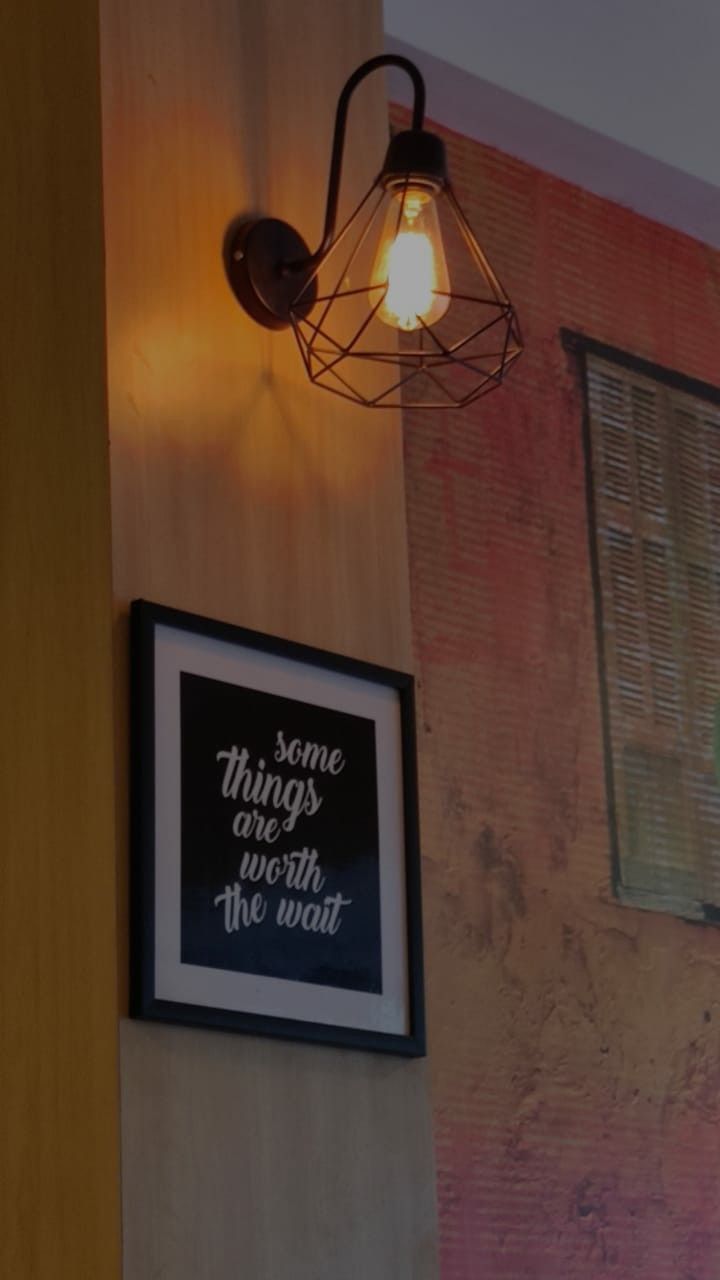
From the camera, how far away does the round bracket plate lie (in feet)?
8.47

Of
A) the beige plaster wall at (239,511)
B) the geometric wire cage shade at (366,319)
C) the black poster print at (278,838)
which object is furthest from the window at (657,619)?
the black poster print at (278,838)

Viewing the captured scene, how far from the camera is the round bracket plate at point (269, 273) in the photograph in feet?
8.47

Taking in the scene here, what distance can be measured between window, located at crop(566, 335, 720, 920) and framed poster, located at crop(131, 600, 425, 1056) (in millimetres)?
1051

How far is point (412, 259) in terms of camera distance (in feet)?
8.29

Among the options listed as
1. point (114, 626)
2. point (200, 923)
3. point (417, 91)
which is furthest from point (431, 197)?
point (200, 923)

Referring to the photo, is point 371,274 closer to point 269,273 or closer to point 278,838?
point 269,273

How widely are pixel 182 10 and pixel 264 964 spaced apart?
4.02ft

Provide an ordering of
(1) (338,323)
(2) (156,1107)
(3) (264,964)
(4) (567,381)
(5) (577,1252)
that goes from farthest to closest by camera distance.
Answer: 1. (4) (567,381)
2. (5) (577,1252)
3. (1) (338,323)
4. (3) (264,964)
5. (2) (156,1107)

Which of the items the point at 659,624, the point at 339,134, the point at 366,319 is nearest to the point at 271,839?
the point at 366,319

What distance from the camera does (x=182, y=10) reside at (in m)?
2.59

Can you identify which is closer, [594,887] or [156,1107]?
[156,1107]

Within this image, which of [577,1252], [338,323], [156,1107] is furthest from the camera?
[577,1252]

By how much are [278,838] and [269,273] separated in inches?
29.1

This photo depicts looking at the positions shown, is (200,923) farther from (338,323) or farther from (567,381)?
(567,381)
